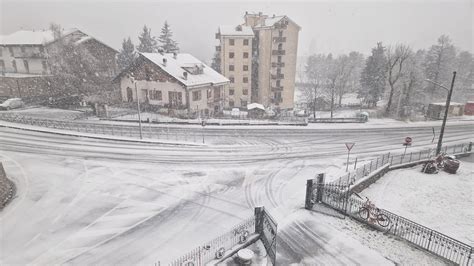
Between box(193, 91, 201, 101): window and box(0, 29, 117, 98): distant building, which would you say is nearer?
box(193, 91, 201, 101): window

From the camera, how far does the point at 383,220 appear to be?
46.5 feet

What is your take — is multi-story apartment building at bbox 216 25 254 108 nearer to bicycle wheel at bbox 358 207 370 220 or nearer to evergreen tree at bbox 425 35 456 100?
evergreen tree at bbox 425 35 456 100

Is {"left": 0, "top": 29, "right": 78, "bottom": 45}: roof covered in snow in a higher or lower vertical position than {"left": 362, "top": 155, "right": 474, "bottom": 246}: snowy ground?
higher

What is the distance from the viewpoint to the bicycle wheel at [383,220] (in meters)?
14.2

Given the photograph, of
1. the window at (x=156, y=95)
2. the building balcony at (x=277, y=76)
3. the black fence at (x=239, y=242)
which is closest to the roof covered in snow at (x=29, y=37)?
the window at (x=156, y=95)

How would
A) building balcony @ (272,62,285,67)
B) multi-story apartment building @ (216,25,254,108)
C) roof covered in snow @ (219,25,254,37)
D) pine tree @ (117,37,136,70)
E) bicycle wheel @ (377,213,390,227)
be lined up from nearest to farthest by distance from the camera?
bicycle wheel @ (377,213,390,227) < roof covered in snow @ (219,25,254,37) < multi-story apartment building @ (216,25,254,108) < building balcony @ (272,62,285,67) < pine tree @ (117,37,136,70)

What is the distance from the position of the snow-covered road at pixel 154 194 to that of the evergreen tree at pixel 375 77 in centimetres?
3398

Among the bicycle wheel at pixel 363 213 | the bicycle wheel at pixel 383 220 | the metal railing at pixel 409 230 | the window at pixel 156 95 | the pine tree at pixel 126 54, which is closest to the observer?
the metal railing at pixel 409 230

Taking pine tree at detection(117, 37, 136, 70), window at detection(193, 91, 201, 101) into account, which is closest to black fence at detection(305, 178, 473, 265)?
window at detection(193, 91, 201, 101)

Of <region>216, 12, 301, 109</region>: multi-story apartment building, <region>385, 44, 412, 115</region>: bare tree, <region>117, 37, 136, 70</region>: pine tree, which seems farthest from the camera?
<region>117, 37, 136, 70</region>: pine tree

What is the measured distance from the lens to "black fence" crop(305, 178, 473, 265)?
473 inches

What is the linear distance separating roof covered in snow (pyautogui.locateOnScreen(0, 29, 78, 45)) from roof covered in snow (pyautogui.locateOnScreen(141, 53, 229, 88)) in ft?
67.4

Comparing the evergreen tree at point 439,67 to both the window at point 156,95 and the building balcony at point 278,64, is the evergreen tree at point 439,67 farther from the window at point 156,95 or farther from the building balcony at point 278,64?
Result: the window at point 156,95

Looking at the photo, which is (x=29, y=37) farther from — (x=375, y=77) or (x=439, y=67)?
(x=439, y=67)
